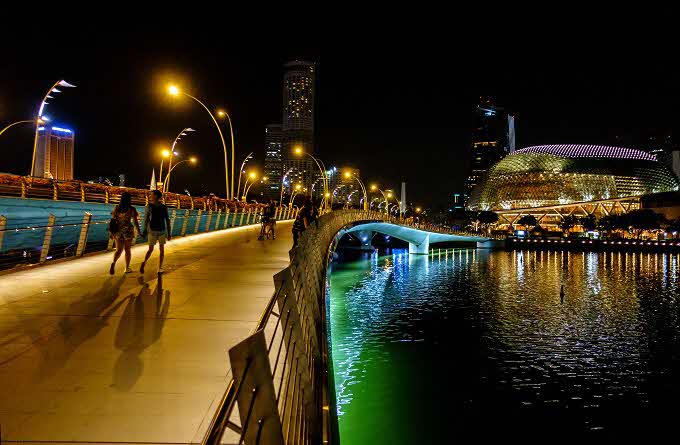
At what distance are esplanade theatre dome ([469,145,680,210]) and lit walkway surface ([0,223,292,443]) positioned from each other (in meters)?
148

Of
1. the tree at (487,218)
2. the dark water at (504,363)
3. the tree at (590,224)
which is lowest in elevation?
the dark water at (504,363)

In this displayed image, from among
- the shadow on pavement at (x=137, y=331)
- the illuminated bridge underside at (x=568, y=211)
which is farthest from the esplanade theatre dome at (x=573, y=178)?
the shadow on pavement at (x=137, y=331)

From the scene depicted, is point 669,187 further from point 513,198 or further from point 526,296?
point 526,296

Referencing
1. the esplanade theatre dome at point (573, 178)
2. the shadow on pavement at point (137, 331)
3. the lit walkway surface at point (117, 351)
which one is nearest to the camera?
the lit walkway surface at point (117, 351)

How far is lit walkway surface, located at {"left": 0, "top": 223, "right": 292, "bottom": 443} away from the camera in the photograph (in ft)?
14.2

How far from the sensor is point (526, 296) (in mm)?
36219

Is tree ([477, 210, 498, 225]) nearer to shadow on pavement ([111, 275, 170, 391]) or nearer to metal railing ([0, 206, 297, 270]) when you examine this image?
metal railing ([0, 206, 297, 270])

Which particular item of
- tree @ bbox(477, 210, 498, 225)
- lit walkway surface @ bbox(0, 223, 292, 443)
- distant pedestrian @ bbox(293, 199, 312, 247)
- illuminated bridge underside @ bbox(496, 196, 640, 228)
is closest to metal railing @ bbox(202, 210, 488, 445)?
lit walkway surface @ bbox(0, 223, 292, 443)

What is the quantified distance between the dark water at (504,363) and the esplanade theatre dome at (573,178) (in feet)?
378

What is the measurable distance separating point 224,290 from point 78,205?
23095mm

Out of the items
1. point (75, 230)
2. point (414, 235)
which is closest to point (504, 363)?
point (75, 230)

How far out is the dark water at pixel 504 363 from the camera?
45.4ft

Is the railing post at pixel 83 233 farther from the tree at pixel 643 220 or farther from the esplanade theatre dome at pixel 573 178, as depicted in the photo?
the esplanade theatre dome at pixel 573 178

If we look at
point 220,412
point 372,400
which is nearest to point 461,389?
point 372,400
